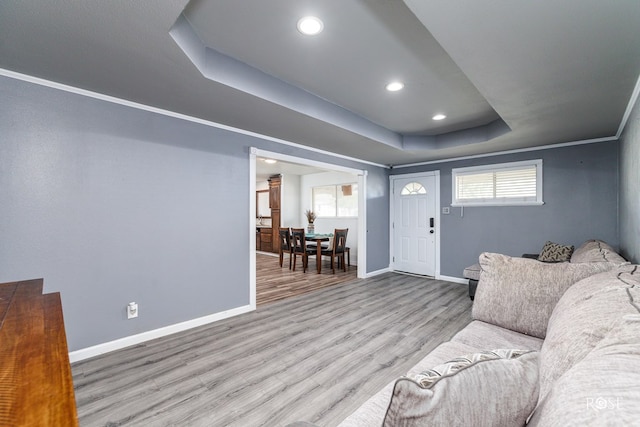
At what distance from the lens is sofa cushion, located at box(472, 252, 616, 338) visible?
1.66 m

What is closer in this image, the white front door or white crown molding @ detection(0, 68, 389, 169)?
white crown molding @ detection(0, 68, 389, 169)

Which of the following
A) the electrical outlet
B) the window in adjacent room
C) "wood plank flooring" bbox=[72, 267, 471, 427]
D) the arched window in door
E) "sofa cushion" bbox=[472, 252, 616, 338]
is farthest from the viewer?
the window in adjacent room

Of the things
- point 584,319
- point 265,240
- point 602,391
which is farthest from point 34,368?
point 265,240

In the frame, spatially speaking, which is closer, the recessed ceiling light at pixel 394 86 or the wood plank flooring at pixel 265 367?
the wood plank flooring at pixel 265 367

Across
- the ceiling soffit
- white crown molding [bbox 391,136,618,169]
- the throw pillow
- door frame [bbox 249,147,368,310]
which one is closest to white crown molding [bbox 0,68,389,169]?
door frame [bbox 249,147,368,310]

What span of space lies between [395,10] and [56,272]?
10.5 ft

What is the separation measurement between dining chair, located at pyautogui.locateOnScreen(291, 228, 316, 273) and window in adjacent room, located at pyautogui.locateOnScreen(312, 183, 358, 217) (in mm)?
1665

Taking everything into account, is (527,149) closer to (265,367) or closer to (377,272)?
(377,272)

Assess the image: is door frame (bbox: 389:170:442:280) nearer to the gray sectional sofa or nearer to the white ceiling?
the white ceiling

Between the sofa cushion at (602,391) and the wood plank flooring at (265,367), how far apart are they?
149 centimetres

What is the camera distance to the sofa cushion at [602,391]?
1.43 ft

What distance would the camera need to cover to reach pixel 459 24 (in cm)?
158

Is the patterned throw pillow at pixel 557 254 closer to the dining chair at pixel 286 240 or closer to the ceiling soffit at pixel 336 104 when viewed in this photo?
the ceiling soffit at pixel 336 104

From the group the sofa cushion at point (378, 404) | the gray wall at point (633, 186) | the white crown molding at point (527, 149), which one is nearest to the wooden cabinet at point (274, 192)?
the white crown molding at point (527, 149)
